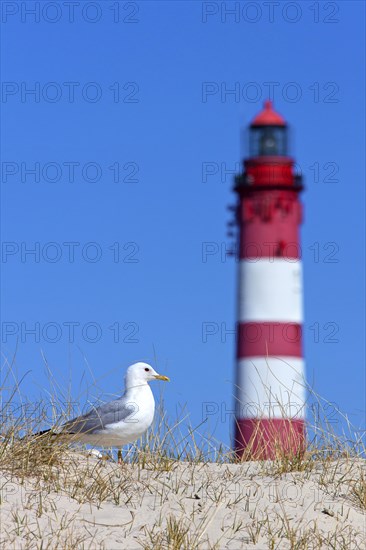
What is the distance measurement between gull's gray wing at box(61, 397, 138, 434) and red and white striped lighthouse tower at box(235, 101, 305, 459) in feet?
43.0

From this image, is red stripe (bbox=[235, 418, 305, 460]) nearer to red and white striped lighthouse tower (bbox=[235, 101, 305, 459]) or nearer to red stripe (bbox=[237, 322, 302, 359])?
red and white striped lighthouse tower (bbox=[235, 101, 305, 459])

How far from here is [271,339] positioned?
73.1 ft

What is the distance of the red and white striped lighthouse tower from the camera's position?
21938mm

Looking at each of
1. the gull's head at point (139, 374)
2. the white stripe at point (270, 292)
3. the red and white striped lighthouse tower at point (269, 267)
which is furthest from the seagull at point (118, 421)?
the white stripe at point (270, 292)

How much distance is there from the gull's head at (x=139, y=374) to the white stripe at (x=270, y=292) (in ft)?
47.4

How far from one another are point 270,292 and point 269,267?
0.63m

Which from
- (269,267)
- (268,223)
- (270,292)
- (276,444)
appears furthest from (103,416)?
(268,223)

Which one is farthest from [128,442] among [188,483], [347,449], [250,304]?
[250,304]

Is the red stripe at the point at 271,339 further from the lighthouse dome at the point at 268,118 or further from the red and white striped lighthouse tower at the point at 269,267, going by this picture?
the lighthouse dome at the point at 268,118

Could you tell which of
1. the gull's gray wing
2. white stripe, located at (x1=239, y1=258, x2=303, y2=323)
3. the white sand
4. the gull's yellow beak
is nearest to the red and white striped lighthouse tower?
white stripe, located at (x1=239, y1=258, x2=303, y2=323)

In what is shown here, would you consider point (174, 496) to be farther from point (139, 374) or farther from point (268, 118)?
point (268, 118)

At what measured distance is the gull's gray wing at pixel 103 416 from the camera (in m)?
6.98

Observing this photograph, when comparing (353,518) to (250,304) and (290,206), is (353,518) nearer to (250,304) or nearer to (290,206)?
(250,304)

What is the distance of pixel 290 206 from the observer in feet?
76.7
